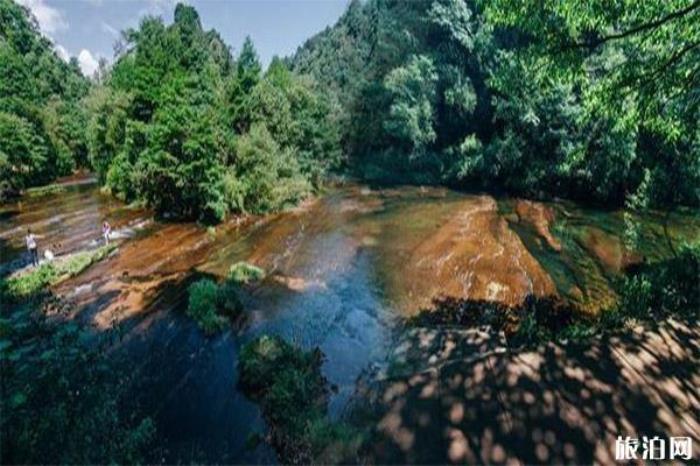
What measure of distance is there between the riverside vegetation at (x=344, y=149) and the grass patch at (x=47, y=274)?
0.37 feet

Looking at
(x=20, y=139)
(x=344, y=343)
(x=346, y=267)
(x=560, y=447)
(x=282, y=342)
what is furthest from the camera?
(x=20, y=139)

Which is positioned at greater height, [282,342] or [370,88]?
[370,88]

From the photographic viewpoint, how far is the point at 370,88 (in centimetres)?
3631

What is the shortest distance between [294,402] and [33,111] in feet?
137

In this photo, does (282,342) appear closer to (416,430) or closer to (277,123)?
(416,430)

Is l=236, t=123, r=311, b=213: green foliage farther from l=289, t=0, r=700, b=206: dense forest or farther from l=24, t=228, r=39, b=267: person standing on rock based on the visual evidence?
l=289, t=0, r=700, b=206: dense forest

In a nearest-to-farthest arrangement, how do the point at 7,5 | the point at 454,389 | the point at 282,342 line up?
the point at 454,389 < the point at 282,342 < the point at 7,5

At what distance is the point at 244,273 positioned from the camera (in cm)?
1442

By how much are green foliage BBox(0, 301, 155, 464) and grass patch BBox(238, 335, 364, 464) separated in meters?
2.12

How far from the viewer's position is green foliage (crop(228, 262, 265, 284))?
1419 cm

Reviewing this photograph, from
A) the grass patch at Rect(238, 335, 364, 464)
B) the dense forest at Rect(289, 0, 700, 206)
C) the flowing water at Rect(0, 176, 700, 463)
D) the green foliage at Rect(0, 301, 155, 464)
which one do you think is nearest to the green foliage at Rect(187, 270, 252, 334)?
the flowing water at Rect(0, 176, 700, 463)

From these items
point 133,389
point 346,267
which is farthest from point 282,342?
point 346,267

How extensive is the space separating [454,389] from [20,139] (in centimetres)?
3813

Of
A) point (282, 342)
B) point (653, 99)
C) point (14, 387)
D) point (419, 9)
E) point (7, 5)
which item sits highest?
point (7, 5)
